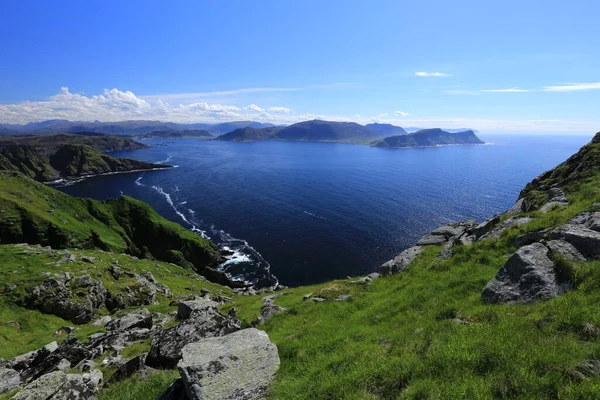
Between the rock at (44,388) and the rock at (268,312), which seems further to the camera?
the rock at (268,312)

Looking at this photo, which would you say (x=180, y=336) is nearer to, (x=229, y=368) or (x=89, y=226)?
(x=229, y=368)

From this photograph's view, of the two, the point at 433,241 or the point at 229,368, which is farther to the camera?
the point at 433,241

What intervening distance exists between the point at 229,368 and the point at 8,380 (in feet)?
68.8

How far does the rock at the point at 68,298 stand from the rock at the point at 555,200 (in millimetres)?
60799

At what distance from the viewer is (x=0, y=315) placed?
41062mm

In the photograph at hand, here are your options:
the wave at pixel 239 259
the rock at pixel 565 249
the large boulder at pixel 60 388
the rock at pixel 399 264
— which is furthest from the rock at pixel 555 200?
the wave at pixel 239 259

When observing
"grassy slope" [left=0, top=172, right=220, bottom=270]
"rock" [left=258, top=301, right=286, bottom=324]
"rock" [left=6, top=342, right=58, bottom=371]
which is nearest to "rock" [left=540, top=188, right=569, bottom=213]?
"rock" [left=258, top=301, right=286, bottom=324]

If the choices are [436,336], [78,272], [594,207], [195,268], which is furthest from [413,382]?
[195,268]

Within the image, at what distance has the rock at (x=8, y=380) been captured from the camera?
65.3 feet

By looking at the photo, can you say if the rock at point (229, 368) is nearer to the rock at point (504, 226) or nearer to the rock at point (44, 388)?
the rock at point (44, 388)

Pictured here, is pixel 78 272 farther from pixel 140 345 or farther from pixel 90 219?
pixel 90 219

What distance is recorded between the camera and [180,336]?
59.4 feet

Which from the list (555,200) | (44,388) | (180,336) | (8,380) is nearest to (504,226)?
(555,200)

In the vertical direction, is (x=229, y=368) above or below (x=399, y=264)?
above
